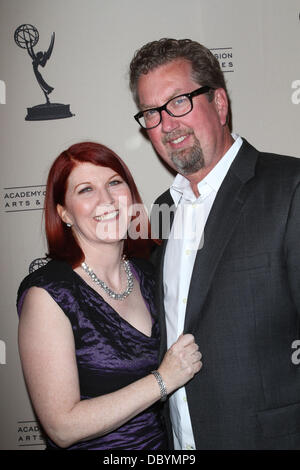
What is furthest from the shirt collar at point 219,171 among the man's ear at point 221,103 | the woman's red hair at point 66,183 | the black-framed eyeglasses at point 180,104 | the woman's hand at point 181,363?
the woman's hand at point 181,363

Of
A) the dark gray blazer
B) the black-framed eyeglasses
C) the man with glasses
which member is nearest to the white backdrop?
the black-framed eyeglasses

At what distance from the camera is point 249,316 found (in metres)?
1.35

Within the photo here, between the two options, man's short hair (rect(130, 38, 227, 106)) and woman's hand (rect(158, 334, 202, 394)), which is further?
man's short hair (rect(130, 38, 227, 106))

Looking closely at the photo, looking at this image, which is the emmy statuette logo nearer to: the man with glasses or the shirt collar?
the shirt collar

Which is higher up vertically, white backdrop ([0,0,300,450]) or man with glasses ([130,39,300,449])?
white backdrop ([0,0,300,450])

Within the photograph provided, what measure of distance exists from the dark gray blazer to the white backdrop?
0.99 m

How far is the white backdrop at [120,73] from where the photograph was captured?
2227 mm

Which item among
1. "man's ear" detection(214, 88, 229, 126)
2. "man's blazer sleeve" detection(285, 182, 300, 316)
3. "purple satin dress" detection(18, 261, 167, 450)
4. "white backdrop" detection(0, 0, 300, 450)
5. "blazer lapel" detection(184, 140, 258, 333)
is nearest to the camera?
"man's blazer sleeve" detection(285, 182, 300, 316)

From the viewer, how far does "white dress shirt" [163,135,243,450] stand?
1529mm

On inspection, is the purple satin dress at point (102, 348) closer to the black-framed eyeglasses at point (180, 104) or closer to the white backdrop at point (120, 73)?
the black-framed eyeglasses at point (180, 104)

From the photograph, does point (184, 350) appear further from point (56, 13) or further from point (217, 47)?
point (56, 13)

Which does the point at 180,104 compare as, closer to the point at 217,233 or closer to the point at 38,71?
the point at 217,233

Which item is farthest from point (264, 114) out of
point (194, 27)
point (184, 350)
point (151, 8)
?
point (184, 350)

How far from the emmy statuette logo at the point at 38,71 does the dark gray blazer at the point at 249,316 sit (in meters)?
1.30
